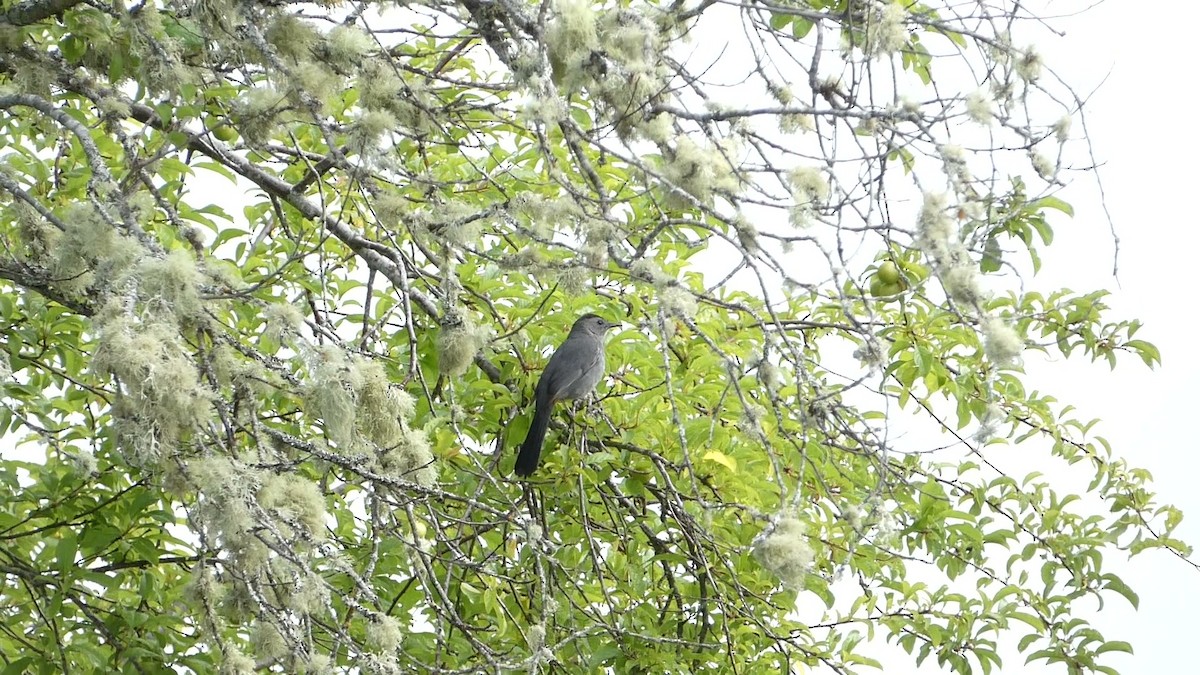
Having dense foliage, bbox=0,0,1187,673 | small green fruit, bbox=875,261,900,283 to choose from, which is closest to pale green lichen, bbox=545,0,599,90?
dense foliage, bbox=0,0,1187,673

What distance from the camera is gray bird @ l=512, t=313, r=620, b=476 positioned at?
3.89 metres

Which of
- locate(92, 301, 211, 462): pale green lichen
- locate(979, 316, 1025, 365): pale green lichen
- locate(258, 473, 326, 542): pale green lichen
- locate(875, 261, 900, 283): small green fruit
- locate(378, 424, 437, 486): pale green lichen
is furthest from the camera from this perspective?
locate(875, 261, 900, 283): small green fruit

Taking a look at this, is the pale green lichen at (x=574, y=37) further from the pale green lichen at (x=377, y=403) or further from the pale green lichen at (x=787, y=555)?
the pale green lichen at (x=787, y=555)

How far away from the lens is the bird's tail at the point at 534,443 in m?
3.90

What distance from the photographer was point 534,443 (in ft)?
12.9

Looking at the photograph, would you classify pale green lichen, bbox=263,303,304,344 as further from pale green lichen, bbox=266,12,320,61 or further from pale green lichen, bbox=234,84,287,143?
pale green lichen, bbox=266,12,320,61

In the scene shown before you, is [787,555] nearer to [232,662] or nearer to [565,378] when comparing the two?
[232,662]

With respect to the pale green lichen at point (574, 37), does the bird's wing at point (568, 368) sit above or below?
above

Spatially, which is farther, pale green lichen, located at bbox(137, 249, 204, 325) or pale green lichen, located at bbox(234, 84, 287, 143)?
pale green lichen, located at bbox(234, 84, 287, 143)

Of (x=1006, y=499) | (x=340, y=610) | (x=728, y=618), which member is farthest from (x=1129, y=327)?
(x=340, y=610)

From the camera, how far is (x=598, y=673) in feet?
13.2

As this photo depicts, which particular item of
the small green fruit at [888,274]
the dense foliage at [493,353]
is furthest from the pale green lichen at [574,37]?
the small green fruit at [888,274]

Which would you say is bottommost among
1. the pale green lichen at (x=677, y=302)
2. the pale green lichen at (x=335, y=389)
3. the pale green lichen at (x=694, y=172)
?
the pale green lichen at (x=335, y=389)

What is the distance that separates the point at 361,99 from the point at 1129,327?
2.70 m
